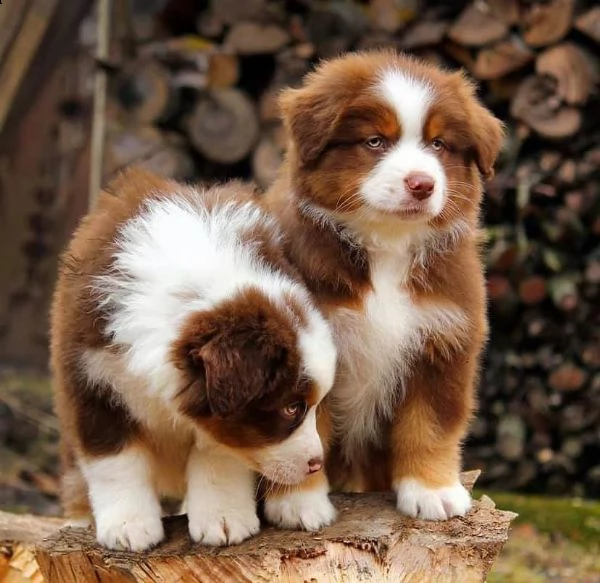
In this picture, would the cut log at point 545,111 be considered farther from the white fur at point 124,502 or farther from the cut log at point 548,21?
the white fur at point 124,502

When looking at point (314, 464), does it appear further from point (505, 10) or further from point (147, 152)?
point (505, 10)

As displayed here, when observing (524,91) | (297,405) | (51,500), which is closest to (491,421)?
(524,91)

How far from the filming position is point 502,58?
220 inches

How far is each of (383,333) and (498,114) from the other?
333cm

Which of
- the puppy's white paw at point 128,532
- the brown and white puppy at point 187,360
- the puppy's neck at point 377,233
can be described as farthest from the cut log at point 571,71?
the puppy's white paw at point 128,532

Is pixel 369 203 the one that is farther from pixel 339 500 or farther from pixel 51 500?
pixel 51 500

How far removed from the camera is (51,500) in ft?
21.2

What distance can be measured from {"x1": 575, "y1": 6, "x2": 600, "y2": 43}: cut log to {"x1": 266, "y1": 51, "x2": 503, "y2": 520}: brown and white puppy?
2.59 metres

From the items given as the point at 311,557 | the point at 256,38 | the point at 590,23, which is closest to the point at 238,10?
the point at 256,38

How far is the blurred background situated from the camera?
558 centimetres

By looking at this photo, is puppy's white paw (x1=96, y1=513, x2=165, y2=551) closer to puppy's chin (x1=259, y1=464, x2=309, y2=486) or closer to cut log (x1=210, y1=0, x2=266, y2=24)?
puppy's chin (x1=259, y1=464, x2=309, y2=486)

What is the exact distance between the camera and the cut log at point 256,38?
5.82 metres

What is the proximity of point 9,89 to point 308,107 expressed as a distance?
337 cm

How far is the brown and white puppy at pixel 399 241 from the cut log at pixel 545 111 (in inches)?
99.3
